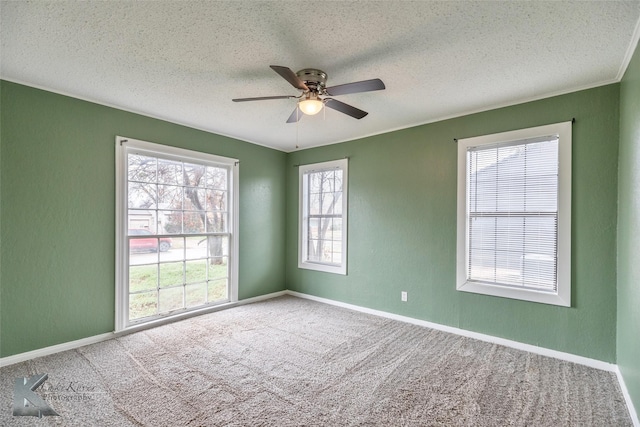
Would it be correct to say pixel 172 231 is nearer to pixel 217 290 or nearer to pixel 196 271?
pixel 196 271

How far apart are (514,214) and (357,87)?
2.14 meters

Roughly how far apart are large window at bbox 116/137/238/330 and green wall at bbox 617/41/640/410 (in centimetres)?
413

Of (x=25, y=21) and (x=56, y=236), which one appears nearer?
(x=25, y=21)

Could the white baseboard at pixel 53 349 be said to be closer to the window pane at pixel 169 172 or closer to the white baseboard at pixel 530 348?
the window pane at pixel 169 172

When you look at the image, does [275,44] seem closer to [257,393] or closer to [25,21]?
[25,21]

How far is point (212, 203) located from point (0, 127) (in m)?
2.15

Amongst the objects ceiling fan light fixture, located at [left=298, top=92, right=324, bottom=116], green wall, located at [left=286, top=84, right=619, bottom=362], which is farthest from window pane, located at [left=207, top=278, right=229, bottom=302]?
ceiling fan light fixture, located at [left=298, top=92, right=324, bottom=116]

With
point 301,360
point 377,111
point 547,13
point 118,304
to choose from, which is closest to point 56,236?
point 118,304

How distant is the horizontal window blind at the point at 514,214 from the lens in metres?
2.87

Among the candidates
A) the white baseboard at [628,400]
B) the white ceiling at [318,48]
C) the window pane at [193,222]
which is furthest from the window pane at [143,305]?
the white baseboard at [628,400]

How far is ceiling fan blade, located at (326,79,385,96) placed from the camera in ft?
6.76

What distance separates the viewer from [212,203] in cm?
424

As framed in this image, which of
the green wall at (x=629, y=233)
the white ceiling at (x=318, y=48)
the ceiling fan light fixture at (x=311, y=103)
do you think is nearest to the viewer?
the white ceiling at (x=318, y=48)

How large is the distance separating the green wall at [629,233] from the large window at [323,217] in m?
2.90
